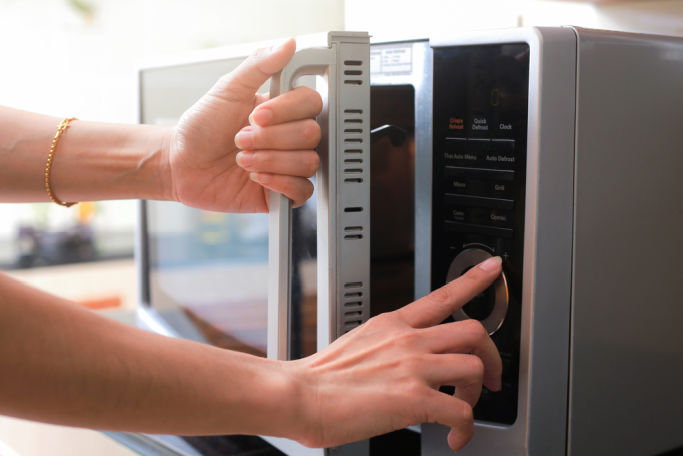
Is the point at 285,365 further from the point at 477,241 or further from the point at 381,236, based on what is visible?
the point at 381,236

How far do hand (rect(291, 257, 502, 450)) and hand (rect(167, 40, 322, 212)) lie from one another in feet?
0.46

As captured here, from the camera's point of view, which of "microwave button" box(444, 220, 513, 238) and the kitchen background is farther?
the kitchen background

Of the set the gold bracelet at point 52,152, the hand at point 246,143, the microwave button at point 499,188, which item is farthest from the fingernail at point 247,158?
the gold bracelet at point 52,152

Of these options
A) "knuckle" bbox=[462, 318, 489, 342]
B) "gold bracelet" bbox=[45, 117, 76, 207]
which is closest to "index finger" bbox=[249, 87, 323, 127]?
"knuckle" bbox=[462, 318, 489, 342]

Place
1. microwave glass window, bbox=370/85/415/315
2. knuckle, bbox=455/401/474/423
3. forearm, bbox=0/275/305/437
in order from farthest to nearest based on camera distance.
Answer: microwave glass window, bbox=370/85/415/315 < knuckle, bbox=455/401/474/423 < forearm, bbox=0/275/305/437

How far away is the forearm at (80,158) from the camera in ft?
2.61

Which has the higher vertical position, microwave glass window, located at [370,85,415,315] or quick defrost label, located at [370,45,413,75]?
quick defrost label, located at [370,45,413,75]

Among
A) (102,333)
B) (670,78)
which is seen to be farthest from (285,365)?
(670,78)

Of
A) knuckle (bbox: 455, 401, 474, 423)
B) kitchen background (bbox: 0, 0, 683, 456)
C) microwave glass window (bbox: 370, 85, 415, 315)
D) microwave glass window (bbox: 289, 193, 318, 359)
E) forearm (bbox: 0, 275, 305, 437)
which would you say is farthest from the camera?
kitchen background (bbox: 0, 0, 683, 456)

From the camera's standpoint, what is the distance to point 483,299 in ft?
1.85

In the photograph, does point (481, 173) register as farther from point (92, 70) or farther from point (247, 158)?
point (92, 70)

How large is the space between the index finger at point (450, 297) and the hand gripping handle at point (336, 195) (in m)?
0.04

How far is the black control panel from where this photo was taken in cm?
53

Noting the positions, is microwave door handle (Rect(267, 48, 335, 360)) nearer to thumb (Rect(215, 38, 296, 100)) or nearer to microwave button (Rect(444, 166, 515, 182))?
thumb (Rect(215, 38, 296, 100))
